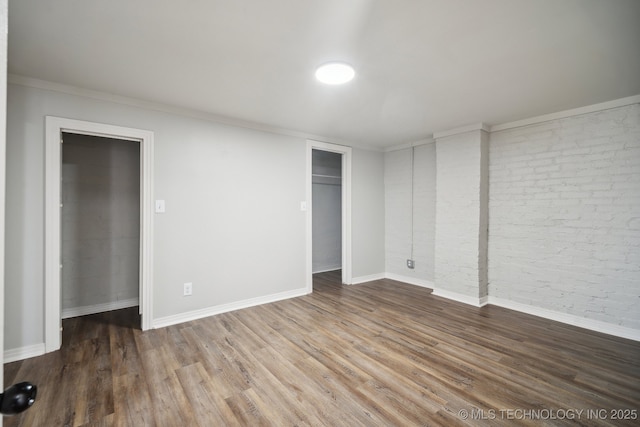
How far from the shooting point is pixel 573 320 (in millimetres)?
3238

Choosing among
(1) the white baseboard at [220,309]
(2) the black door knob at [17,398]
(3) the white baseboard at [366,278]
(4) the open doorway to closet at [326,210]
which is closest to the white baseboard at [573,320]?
(3) the white baseboard at [366,278]

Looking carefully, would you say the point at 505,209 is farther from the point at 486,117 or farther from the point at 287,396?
the point at 287,396

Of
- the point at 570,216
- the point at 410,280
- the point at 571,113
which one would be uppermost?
the point at 571,113

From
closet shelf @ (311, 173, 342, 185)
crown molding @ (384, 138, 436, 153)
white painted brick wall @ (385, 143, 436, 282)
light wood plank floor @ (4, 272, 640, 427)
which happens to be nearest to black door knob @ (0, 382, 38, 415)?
light wood plank floor @ (4, 272, 640, 427)

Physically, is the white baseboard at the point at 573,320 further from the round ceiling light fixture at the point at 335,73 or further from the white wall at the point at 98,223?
the white wall at the point at 98,223

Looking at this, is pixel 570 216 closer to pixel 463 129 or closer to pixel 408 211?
pixel 463 129

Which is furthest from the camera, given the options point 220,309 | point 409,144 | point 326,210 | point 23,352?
point 326,210

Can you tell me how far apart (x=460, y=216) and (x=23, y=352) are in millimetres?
4881

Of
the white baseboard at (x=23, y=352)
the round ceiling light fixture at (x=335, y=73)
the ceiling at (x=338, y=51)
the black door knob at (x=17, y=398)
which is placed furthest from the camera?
the white baseboard at (x=23, y=352)

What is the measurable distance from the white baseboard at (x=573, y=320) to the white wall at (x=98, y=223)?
4.93 m

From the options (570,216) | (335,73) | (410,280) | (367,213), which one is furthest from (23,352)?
(570,216)

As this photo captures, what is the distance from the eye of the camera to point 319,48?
2.05 meters

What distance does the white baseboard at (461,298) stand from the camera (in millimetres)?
3824

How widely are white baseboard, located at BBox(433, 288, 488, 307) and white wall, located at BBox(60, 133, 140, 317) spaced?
425cm
